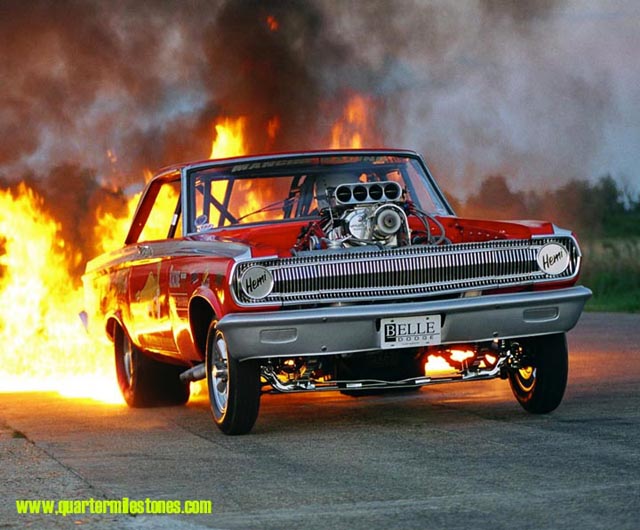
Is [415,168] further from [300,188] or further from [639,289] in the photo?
[639,289]

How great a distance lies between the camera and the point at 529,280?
9516 mm

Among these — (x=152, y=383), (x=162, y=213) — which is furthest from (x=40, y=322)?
(x=152, y=383)

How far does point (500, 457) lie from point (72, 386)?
6.17 meters

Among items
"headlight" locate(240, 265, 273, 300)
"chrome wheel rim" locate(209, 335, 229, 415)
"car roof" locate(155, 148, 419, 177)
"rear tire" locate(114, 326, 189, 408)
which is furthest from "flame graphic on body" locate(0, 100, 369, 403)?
"headlight" locate(240, 265, 273, 300)

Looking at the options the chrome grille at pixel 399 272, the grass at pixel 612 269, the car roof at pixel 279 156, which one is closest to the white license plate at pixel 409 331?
the chrome grille at pixel 399 272

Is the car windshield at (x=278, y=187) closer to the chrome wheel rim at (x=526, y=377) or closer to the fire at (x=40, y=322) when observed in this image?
the chrome wheel rim at (x=526, y=377)

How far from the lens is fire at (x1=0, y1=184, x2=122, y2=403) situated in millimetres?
14191

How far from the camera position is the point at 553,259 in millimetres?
9570

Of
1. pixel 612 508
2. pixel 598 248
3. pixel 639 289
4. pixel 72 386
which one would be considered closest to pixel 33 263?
pixel 72 386

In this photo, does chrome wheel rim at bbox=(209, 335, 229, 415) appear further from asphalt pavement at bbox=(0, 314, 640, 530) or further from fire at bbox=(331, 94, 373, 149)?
fire at bbox=(331, 94, 373, 149)

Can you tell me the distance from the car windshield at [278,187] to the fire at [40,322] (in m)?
2.64

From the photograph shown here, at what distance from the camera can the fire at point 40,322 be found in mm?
14191

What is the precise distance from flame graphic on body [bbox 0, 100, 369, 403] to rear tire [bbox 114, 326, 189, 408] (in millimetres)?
823

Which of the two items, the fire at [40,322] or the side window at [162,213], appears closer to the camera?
the side window at [162,213]
